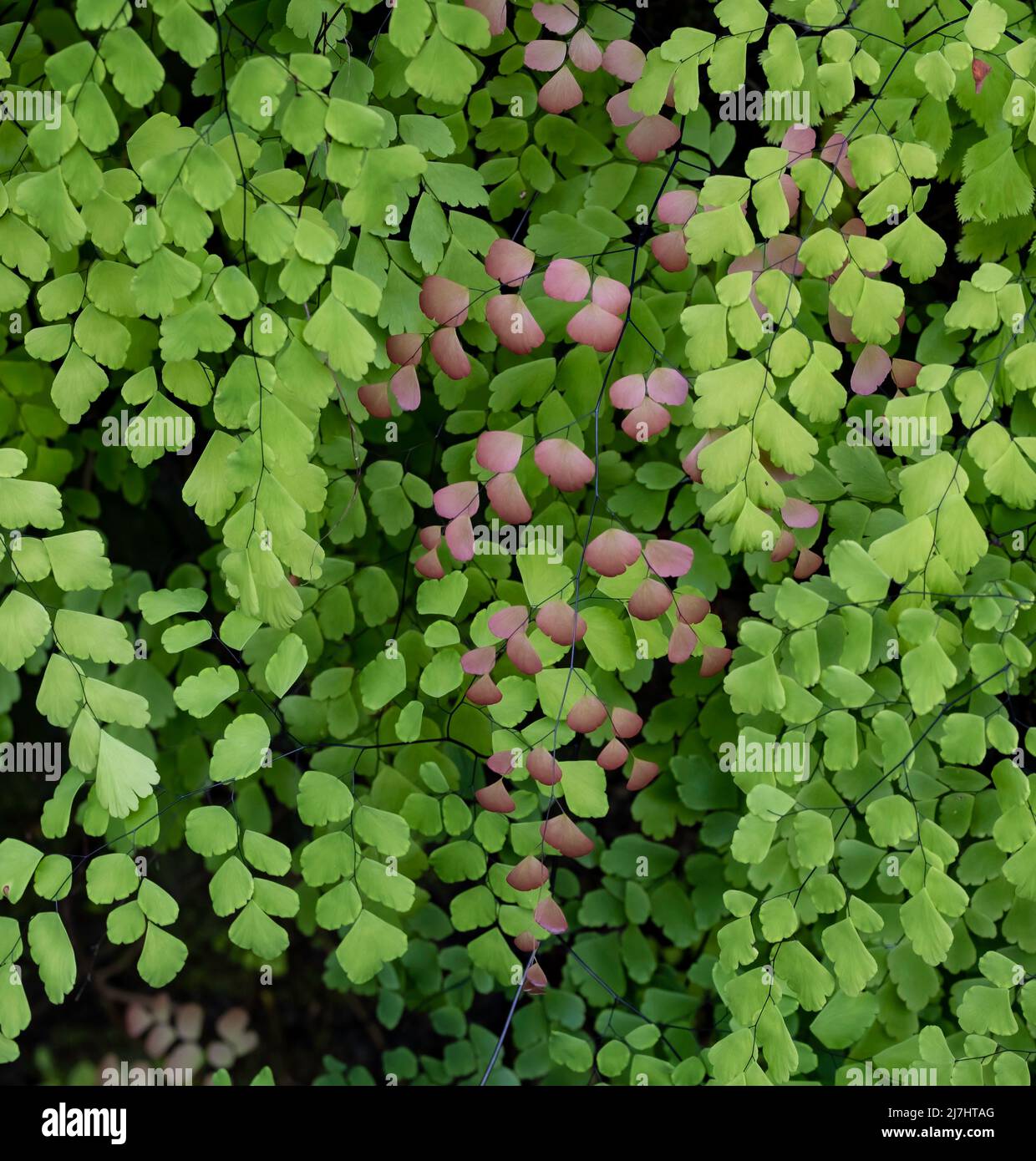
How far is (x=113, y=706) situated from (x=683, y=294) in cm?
78

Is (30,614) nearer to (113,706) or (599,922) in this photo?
(113,706)


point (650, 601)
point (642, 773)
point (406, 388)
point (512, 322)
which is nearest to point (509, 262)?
point (512, 322)

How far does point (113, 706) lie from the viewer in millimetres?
957

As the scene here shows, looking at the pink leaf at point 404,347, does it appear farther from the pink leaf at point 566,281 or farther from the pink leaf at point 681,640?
the pink leaf at point 681,640

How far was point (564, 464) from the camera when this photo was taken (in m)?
0.97

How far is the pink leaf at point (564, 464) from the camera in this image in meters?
0.97

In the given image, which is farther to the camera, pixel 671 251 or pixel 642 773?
pixel 642 773

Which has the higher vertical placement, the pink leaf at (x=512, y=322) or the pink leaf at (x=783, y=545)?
the pink leaf at (x=512, y=322)

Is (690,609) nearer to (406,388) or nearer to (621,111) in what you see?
(406,388)

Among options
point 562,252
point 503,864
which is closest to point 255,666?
point 503,864

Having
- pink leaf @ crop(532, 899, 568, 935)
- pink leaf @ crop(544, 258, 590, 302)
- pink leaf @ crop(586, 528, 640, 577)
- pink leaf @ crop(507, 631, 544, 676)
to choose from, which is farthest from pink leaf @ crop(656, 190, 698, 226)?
pink leaf @ crop(532, 899, 568, 935)

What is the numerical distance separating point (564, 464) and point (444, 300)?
8.6 inches

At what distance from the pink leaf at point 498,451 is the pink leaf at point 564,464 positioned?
30 mm

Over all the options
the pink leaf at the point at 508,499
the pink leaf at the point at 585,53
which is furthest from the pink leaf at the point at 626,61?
the pink leaf at the point at 508,499
